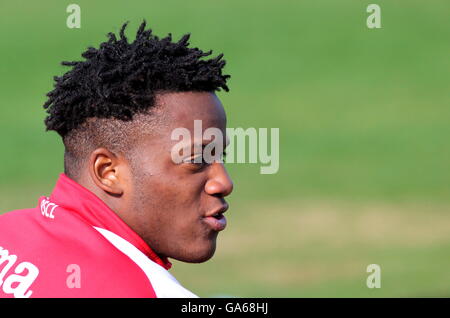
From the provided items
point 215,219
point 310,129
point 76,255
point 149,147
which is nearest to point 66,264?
point 76,255

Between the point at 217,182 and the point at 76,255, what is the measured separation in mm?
760

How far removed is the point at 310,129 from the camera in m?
15.5

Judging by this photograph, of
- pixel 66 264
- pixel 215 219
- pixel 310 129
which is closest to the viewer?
pixel 66 264

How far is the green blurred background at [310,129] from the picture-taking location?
10414 mm

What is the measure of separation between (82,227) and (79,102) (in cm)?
67

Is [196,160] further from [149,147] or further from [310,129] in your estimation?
[310,129]

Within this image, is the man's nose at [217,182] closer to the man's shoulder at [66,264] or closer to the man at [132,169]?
the man at [132,169]

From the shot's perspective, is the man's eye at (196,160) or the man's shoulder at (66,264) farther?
the man's eye at (196,160)

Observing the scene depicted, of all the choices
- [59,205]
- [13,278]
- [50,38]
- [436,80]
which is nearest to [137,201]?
[59,205]

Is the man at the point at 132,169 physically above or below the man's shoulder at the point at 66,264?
above

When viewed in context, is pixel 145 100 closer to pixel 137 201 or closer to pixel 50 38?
pixel 137 201

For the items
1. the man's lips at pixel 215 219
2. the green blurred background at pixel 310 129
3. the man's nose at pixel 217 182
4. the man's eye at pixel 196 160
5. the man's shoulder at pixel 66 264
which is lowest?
the man's shoulder at pixel 66 264

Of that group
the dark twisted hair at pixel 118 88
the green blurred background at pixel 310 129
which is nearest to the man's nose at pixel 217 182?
the dark twisted hair at pixel 118 88

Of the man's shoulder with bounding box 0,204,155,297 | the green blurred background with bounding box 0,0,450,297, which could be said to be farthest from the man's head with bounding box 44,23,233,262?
the green blurred background with bounding box 0,0,450,297
